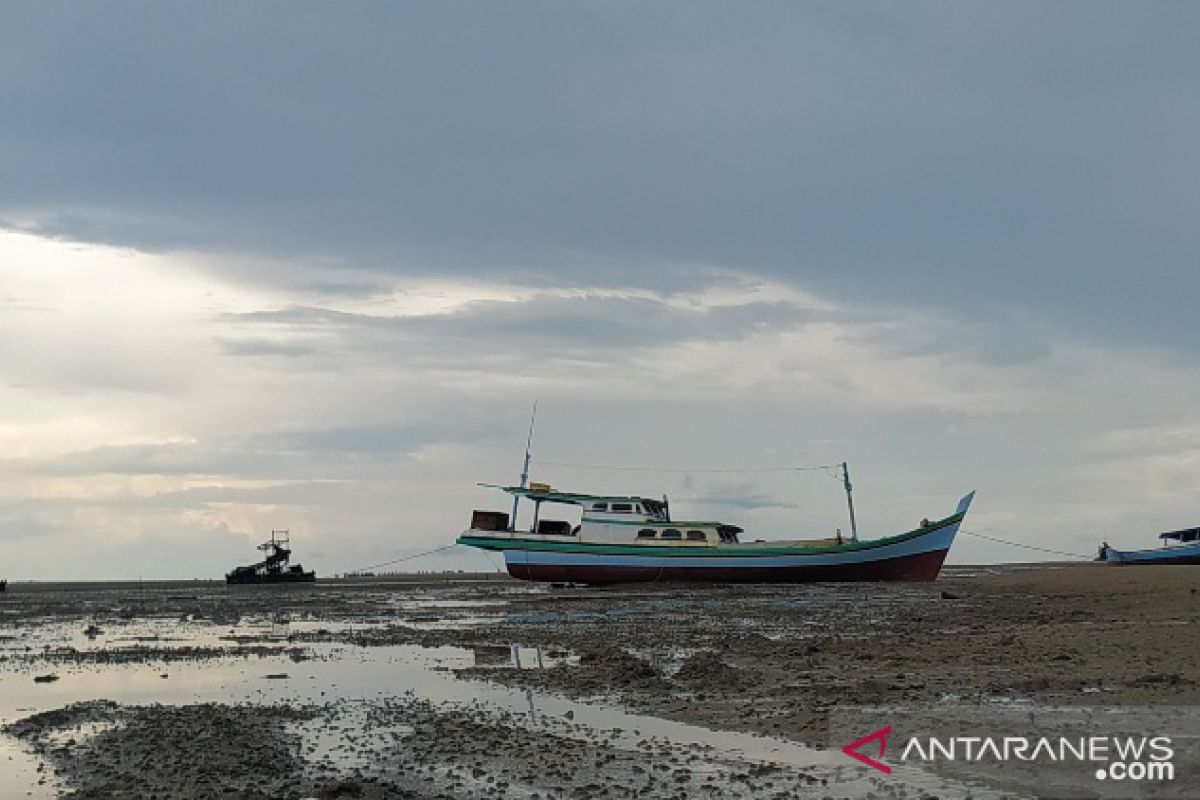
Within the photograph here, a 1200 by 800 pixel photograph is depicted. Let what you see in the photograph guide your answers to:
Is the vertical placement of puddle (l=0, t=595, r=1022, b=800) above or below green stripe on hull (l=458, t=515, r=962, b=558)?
below

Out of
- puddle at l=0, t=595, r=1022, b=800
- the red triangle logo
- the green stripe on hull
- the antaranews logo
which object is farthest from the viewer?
the green stripe on hull

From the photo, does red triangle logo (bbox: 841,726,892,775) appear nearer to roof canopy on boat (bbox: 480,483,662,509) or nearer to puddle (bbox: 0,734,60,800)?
puddle (bbox: 0,734,60,800)

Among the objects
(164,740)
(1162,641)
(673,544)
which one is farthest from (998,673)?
(673,544)

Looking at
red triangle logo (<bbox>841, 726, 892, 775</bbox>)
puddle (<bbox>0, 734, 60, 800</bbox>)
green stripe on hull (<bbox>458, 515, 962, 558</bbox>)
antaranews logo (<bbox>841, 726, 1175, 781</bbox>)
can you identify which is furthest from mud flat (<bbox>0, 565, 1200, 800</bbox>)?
green stripe on hull (<bbox>458, 515, 962, 558</bbox>)

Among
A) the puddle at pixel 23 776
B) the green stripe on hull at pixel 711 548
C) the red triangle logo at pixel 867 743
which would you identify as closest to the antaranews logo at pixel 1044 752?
the red triangle logo at pixel 867 743

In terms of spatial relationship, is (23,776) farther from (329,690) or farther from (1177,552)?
(1177,552)

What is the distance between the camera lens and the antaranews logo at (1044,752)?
9.76m

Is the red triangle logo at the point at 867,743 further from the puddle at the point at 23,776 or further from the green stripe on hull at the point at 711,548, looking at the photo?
the green stripe on hull at the point at 711,548

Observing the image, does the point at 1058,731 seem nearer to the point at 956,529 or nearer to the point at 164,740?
the point at 164,740

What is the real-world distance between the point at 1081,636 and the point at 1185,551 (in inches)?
2292

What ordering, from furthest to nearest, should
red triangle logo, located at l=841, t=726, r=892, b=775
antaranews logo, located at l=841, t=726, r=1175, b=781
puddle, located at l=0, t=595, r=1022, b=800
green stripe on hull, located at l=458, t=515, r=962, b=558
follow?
green stripe on hull, located at l=458, t=515, r=962, b=558, puddle, located at l=0, t=595, r=1022, b=800, red triangle logo, located at l=841, t=726, r=892, b=775, antaranews logo, located at l=841, t=726, r=1175, b=781

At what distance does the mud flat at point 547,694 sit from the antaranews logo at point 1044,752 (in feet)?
1.81

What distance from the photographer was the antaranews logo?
9.76 metres

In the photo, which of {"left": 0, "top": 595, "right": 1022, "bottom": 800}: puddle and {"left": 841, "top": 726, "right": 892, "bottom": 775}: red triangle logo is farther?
{"left": 0, "top": 595, "right": 1022, "bottom": 800}: puddle
